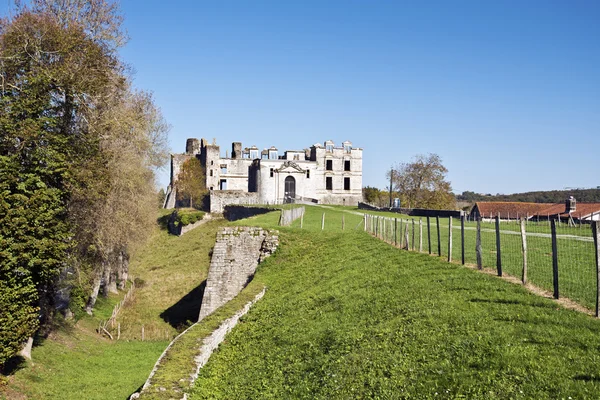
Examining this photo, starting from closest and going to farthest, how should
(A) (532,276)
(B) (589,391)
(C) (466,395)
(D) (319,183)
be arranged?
(B) (589,391), (C) (466,395), (A) (532,276), (D) (319,183)

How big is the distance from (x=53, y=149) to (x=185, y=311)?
15715 millimetres

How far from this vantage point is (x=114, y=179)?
68.3ft

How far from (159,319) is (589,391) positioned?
2549 cm

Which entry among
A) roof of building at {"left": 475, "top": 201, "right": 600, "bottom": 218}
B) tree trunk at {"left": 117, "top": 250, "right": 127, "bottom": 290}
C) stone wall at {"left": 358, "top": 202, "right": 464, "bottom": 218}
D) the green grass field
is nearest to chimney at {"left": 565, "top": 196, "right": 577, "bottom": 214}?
roof of building at {"left": 475, "top": 201, "right": 600, "bottom": 218}

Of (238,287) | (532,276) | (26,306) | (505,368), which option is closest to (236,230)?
(238,287)

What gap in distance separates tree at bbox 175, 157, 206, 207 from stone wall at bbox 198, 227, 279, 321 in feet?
157

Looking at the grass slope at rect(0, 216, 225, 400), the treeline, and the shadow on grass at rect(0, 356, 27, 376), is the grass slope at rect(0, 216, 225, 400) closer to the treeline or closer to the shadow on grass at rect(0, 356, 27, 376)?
the shadow on grass at rect(0, 356, 27, 376)

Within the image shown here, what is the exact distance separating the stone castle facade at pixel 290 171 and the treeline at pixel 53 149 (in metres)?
49.0

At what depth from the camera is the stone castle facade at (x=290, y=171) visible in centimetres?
7131

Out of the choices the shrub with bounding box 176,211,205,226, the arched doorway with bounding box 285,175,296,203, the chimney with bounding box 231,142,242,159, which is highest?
the chimney with bounding box 231,142,242,159

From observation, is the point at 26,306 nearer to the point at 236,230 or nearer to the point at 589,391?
the point at 236,230

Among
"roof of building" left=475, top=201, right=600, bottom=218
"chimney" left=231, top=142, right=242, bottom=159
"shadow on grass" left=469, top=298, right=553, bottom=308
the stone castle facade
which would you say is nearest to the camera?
"shadow on grass" left=469, top=298, right=553, bottom=308

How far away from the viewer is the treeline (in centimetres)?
1523

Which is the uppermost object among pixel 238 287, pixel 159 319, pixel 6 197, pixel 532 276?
pixel 6 197
